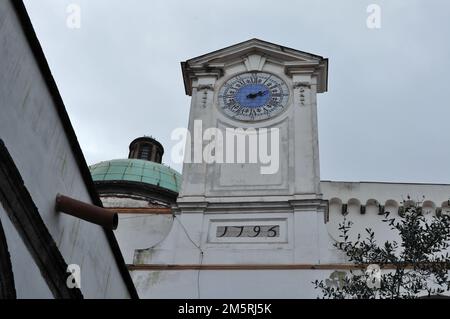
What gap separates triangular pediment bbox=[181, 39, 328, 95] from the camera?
67.7 feet

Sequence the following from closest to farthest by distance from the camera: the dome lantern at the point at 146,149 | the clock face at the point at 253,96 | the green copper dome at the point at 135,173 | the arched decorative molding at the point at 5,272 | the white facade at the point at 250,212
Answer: the arched decorative molding at the point at 5,272, the white facade at the point at 250,212, the clock face at the point at 253,96, the green copper dome at the point at 135,173, the dome lantern at the point at 146,149

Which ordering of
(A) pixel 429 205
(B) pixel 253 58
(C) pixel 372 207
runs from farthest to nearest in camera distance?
1. (A) pixel 429 205
2. (C) pixel 372 207
3. (B) pixel 253 58

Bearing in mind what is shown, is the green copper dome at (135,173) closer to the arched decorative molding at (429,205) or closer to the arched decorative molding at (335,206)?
the arched decorative molding at (335,206)

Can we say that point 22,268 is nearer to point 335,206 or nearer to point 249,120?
point 249,120

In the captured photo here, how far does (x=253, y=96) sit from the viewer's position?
2033 centimetres

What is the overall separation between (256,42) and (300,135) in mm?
3853

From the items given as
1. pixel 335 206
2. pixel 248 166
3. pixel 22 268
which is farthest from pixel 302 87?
pixel 22 268

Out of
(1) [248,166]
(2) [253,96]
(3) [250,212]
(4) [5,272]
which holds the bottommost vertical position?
(4) [5,272]

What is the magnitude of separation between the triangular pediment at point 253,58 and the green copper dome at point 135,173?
10.2 meters

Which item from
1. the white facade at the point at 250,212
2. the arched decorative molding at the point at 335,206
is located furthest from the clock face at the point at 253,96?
the arched decorative molding at the point at 335,206

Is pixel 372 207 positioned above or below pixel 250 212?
above

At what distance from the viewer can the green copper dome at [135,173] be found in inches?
1205

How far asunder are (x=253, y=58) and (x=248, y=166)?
4.33m

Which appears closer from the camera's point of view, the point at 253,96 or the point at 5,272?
the point at 5,272
